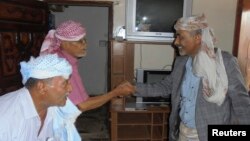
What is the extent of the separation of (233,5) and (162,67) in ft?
4.33

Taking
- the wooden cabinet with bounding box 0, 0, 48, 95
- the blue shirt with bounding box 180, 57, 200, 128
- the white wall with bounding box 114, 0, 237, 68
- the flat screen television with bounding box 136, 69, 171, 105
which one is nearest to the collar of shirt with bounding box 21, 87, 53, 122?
the wooden cabinet with bounding box 0, 0, 48, 95

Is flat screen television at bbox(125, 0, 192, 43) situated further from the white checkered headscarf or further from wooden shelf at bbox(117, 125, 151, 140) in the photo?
the white checkered headscarf

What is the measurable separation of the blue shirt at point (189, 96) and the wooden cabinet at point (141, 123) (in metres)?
1.38

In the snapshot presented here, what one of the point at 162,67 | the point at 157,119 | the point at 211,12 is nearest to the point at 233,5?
the point at 211,12

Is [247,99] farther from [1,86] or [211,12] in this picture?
[211,12]

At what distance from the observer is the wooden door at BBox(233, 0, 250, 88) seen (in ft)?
10.1

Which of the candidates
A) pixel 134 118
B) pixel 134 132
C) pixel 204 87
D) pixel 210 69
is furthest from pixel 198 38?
pixel 134 132

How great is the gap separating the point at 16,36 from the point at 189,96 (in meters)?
1.56

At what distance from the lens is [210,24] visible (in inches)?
139

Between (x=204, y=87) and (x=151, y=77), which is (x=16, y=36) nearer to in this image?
(x=204, y=87)

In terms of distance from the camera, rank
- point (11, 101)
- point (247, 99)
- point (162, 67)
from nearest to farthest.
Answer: point (11, 101) → point (247, 99) → point (162, 67)

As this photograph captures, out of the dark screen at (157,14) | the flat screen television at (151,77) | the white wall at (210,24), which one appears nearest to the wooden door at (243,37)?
the white wall at (210,24)

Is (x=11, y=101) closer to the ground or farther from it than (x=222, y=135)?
farther from it

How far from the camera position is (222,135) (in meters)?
1.72
